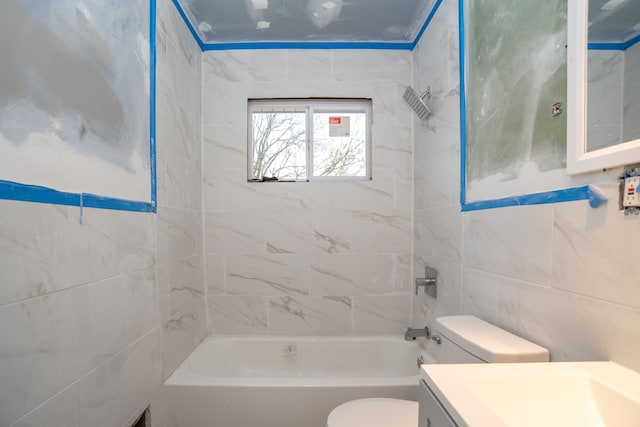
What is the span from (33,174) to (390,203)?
70.7 inches

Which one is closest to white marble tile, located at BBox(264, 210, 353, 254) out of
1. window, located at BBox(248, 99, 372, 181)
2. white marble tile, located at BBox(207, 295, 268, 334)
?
window, located at BBox(248, 99, 372, 181)

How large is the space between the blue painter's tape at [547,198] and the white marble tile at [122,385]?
1553mm

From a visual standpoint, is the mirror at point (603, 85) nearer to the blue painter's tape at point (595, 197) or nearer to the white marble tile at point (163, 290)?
the blue painter's tape at point (595, 197)

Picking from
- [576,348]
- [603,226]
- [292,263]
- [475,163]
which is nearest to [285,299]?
[292,263]

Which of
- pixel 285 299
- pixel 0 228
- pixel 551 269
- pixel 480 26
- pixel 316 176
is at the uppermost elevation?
pixel 480 26

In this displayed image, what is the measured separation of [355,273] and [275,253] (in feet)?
1.90

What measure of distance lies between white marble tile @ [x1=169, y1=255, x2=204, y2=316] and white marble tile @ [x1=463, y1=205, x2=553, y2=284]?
150cm

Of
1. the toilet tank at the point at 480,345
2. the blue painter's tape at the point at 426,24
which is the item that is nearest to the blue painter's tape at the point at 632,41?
the toilet tank at the point at 480,345

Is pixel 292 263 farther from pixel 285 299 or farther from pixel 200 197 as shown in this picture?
pixel 200 197

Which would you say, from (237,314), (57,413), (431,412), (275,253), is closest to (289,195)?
(275,253)

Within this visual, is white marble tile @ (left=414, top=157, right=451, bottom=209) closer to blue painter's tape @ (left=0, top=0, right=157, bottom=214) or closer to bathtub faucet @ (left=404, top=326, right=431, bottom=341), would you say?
bathtub faucet @ (left=404, top=326, right=431, bottom=341)

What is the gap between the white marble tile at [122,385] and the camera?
988 mm

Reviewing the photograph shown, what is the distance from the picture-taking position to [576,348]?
0.78 meters

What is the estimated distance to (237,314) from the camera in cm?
208
